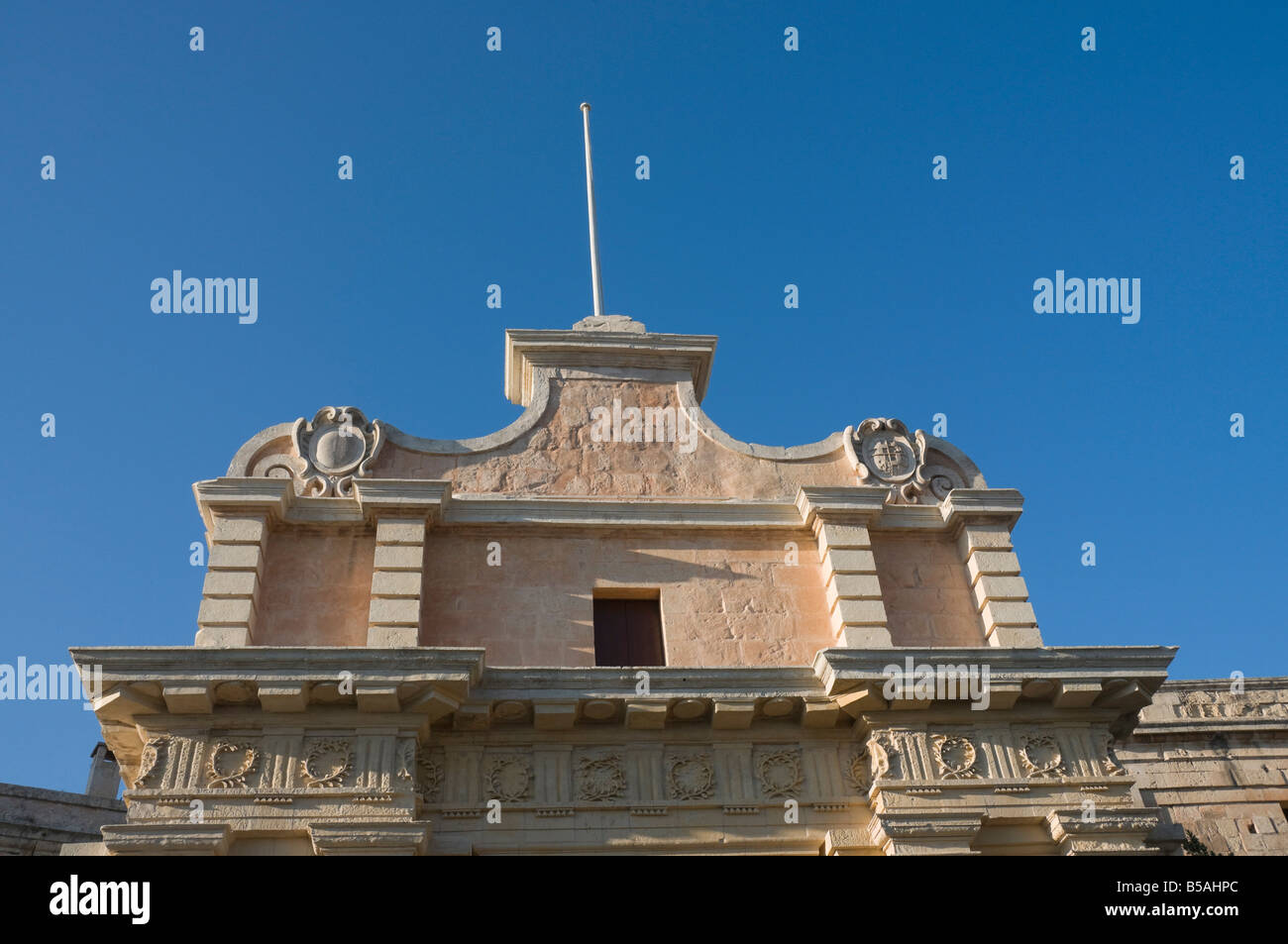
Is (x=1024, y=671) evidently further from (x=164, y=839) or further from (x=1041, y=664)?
(x=164, y=839)

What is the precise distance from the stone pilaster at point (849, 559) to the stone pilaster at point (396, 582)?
5078mm

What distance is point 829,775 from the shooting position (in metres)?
13.4

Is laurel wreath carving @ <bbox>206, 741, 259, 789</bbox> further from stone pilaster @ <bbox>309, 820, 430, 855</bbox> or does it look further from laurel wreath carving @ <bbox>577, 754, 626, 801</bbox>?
laurel wreath carving @ <bbox>577, 754, 626, 801</bbox>

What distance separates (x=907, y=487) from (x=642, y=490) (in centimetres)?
368

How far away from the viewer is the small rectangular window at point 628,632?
47.9ft

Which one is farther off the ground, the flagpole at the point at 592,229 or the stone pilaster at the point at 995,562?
the flagpole at the point at 592,229

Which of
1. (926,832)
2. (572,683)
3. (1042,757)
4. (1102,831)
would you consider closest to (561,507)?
(572,683)

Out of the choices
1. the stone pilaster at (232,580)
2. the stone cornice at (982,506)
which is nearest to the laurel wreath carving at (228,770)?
the stone pilaster at (232,580)

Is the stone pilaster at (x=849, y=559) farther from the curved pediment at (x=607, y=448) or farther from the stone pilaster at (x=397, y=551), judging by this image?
the stone pilaster at (x=397, y=551)

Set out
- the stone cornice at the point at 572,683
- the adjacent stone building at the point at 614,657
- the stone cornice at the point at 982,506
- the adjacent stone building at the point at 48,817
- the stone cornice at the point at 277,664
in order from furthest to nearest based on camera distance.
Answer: the adjacent stone building at the point at 48,817
the stone cornice at the point at 982,506
the adjacent stone building at the point at 614,657
the stone cornice at the point at 572,683
the stone cornice at the point at 277,664

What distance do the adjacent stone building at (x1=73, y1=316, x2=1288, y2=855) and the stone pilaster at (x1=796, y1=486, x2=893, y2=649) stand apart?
39 millimetres

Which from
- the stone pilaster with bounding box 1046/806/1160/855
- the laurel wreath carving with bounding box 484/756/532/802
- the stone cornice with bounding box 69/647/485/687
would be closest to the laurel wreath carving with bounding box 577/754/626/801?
the laurel wreath carving with bounding box 484/756/532/802
